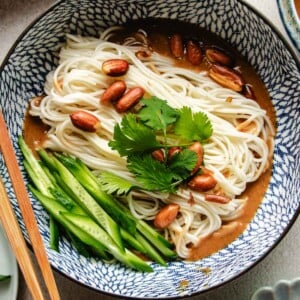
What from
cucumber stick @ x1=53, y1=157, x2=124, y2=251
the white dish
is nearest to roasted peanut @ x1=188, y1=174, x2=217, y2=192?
cucumber stick @ x1=53, y1=157, x2=124, y2=251

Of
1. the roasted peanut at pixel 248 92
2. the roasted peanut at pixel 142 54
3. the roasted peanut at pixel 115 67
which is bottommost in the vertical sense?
the roasted peanut at pixel 248 92

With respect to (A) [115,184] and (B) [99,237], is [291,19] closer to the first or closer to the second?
(A) [115,184]

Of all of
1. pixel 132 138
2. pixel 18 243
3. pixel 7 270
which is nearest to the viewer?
pixel 18 243

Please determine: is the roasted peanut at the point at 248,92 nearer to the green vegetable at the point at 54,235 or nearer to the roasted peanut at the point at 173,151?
the roasted peanut at the point at 173,151

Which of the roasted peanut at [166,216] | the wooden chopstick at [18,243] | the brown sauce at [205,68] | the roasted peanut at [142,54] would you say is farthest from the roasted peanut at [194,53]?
the wooden chopstick at [18,243]

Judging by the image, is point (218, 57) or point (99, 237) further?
point (218, 57)

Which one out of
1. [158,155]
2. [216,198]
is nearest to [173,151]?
[158,155]

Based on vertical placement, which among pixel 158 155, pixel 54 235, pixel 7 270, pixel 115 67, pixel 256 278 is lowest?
pixel 256 278
